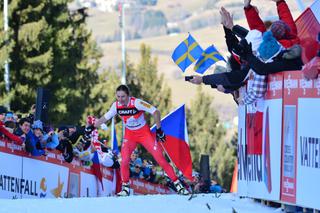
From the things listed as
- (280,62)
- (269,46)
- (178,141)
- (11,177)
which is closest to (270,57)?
(269,46)

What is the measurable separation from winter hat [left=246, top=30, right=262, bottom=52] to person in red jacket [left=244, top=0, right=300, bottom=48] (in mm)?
133

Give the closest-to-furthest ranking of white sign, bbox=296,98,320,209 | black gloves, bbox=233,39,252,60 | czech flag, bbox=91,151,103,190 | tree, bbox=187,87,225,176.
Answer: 1. white sign, bbox=296,98,320,209
2. black gloves, bbox=233,39,252,60
3. czech flag, bbox=91,151,103,190
4. tree, bbox=187,87,225,176

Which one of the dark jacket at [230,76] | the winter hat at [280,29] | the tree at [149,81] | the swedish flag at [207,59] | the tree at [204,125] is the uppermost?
the tree at [149,81]

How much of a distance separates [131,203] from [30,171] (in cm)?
597

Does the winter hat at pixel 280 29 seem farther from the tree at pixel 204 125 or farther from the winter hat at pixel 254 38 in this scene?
the tree at pixel 204 125

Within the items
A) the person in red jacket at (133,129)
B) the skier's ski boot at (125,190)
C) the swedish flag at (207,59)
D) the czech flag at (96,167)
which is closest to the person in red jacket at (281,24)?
the person in red jacket at (133,129)

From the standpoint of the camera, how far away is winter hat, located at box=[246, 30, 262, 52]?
14.3 m

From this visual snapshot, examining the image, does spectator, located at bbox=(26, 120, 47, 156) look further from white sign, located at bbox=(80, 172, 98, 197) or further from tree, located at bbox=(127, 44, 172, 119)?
tree, located at bbox=(127, 44, 172, 119)

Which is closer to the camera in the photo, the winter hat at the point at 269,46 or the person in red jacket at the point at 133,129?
the winter hat at the point at 269,46

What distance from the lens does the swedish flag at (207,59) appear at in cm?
1914

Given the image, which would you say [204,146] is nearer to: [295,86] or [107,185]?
[107,185]

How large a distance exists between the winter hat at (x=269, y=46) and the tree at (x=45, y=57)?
28362mm

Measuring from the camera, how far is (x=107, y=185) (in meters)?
23.1

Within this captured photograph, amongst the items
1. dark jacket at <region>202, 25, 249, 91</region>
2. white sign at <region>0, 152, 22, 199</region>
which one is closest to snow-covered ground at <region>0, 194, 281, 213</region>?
dark jacket at <region>202, 25, 249, 91</region>
